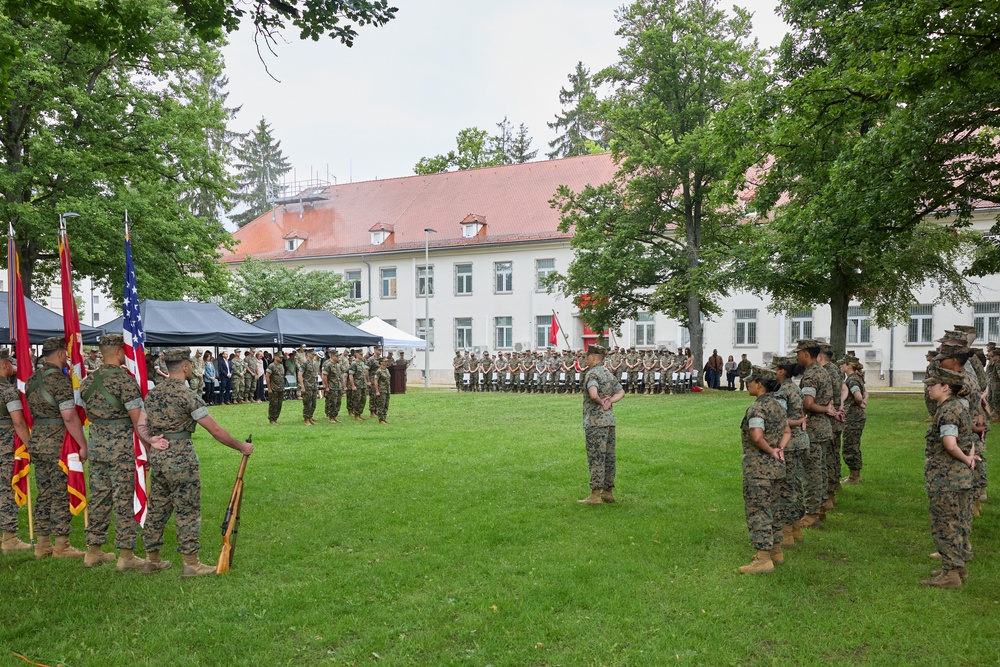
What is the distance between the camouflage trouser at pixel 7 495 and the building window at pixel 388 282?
42.3 m

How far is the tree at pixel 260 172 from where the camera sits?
230 ft

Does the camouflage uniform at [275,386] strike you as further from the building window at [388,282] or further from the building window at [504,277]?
the building window at [388,282]

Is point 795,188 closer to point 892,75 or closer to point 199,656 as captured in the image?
point 892,75

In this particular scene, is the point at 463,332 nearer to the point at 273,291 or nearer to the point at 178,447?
the point at 273,291

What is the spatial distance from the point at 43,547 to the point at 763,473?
687cm

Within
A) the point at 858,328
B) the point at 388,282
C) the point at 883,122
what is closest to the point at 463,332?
the point at 388,282

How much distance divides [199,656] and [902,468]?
35.8ft

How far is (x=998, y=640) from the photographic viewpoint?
18.9 ft

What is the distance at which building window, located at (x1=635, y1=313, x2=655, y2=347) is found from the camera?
43.6 m

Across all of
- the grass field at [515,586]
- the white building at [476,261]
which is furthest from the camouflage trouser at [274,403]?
the white building at [476,261]

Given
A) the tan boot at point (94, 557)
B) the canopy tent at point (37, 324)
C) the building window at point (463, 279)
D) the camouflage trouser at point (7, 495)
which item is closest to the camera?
the tan boot at point (94, 557)

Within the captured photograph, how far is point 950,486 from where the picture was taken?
679 centimetres

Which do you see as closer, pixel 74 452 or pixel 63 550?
pixel 74 452

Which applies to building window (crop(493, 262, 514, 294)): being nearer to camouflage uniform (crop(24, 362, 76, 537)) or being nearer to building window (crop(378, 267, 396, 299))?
building window (crop(378, 267, 396, 299))
